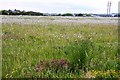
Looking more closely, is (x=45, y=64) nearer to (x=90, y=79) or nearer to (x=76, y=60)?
(x=76, y=60)

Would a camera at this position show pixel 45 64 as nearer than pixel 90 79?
No

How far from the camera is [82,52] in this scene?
27.6ft

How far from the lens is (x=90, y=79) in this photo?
288 inches

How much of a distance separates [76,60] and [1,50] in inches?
127

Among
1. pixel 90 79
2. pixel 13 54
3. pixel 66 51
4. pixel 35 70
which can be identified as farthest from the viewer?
pixel 66 51

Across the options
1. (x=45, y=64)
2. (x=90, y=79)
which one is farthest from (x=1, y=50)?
(x=90, y=79)

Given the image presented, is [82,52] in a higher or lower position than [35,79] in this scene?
higher

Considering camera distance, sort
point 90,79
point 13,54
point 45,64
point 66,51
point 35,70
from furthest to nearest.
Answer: point 66,51
point 13,54
point 45,64
point 35,70
point 90,79

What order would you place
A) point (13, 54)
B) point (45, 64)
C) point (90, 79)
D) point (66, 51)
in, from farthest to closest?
→ point (66, 51)
point (13, 54)
point (45, 64)
point (90, 79)

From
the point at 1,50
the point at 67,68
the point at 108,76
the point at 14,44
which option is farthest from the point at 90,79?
the point at 14,44

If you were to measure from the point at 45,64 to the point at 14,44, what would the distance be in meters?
4.10

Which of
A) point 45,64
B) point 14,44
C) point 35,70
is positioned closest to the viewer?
point 35,70

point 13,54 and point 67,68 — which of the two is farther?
point 13,54

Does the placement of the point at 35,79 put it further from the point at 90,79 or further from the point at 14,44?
the point at 14,44
